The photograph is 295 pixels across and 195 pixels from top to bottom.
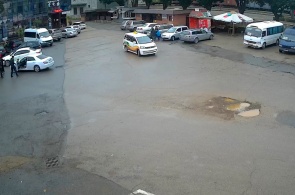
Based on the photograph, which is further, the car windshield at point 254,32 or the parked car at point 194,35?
the parked car at point 194,35

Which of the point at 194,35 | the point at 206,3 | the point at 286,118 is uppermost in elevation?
the point at 206,3

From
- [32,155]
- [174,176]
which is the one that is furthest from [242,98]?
[32,155]

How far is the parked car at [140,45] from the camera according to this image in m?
31.3

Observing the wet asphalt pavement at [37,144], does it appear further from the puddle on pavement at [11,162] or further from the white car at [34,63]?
the white car at [34,63]

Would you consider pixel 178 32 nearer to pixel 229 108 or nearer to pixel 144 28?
pixel 144 28

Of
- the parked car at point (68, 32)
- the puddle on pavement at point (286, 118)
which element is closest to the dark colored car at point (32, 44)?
the parked car at point (68, 32)

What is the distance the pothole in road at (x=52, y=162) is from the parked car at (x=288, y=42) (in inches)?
873

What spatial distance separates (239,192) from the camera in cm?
1138

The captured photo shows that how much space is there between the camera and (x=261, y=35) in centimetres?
3262

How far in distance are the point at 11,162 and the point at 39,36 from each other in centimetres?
2737

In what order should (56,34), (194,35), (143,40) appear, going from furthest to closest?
(56,34) < (194,35) < (143,40)

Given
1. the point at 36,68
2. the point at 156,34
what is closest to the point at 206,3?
the point at 156,34

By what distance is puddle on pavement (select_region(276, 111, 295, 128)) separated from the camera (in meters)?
16.9

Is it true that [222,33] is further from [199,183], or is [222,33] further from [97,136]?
[199,183]
